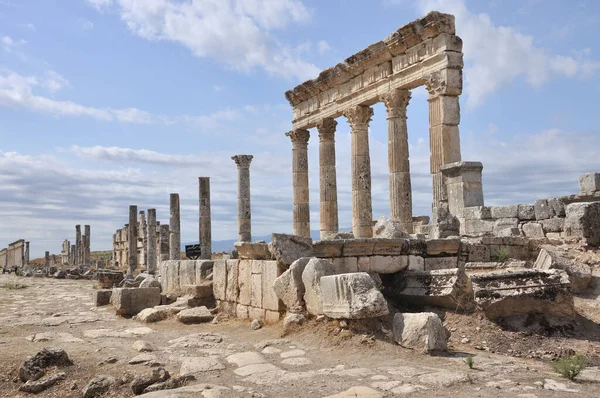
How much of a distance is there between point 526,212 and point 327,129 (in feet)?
35.8

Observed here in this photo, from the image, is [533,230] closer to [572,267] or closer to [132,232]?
[572,267]

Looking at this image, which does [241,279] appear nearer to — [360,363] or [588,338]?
[360,363]

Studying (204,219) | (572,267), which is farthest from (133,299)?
(204,219)

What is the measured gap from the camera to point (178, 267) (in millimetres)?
13172

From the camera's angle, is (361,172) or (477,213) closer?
(477,213)

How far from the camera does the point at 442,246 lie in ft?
31.2

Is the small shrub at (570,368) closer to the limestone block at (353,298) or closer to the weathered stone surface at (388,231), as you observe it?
the limestone block at (353,298)

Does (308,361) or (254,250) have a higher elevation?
(254,250)

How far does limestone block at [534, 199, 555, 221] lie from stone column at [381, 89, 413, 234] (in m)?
5.34

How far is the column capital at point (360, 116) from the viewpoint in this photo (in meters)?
20.3

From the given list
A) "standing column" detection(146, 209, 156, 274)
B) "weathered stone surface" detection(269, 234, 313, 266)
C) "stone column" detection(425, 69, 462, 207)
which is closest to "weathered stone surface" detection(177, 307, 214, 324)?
"weathered stone surface" detection(269, 234, 313, 266)

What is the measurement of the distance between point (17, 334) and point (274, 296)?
4295 millimetres

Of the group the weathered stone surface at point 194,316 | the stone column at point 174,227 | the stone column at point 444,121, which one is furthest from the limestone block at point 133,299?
the stone column at point 174,227

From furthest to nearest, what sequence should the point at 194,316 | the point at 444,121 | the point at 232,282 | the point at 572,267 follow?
1. the point at 444,121
2. the point at 232,282
3. the point at 194,316
4. the point at 572,267
